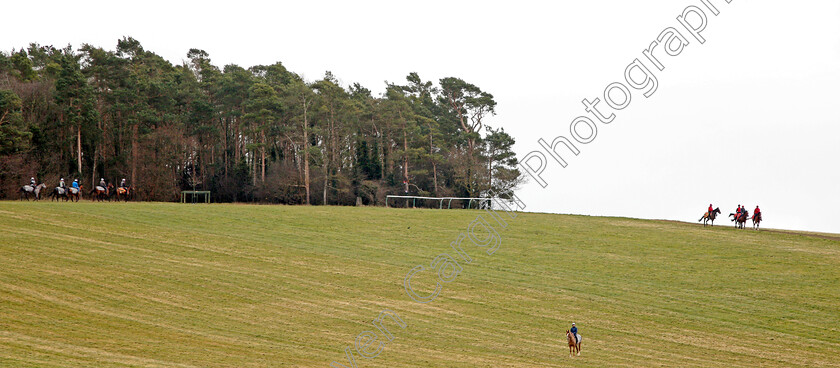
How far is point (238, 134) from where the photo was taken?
86.8 metres

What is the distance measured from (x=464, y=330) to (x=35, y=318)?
12.6 metres

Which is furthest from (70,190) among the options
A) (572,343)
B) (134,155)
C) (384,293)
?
(572,343)

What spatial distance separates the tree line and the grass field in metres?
30.1

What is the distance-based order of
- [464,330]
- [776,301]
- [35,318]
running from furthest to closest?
[776,301] → [464,330] → [35,318]

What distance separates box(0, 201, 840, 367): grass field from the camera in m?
19.5

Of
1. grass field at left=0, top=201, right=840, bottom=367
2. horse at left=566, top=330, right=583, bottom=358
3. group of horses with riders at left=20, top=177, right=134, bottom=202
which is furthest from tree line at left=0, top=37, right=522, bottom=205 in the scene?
horse at left=566, top=330, right=583, bottom=358

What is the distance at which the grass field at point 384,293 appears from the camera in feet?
63.9

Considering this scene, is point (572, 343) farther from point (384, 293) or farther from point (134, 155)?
point (134, 155)

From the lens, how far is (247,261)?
101 feet

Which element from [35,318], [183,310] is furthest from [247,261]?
[35,318]

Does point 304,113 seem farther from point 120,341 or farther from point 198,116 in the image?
point 120,341

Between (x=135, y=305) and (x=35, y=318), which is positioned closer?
(x=35, y=318)

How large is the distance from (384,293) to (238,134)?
6416 centimetres

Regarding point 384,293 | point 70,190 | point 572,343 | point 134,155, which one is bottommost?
point 572,343
